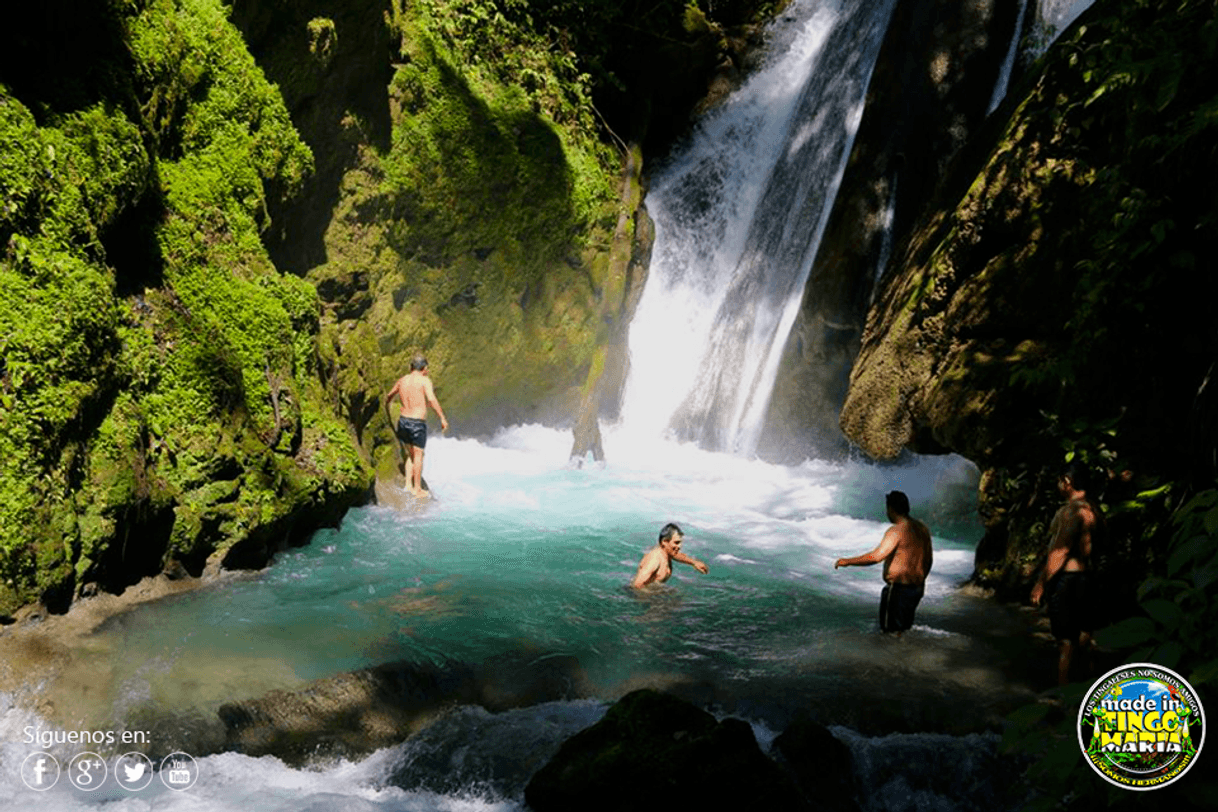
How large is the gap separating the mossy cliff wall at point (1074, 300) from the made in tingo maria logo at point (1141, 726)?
213 centimetres

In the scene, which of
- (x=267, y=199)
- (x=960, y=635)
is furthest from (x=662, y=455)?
(x=960, y=635)

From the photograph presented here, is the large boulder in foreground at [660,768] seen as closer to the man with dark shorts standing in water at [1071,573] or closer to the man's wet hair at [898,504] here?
the man with dark shorts standing in water at [1071,573]

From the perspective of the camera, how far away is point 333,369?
1019 cm

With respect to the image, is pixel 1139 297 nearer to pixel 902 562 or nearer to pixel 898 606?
pixel 902 562

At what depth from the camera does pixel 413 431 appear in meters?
10.8

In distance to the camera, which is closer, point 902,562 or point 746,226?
point 902,562

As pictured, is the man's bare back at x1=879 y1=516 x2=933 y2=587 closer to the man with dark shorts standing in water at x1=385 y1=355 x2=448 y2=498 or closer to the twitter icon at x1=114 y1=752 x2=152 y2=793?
the twitter icon at x1=114 y1=752 x2=152 y2=793

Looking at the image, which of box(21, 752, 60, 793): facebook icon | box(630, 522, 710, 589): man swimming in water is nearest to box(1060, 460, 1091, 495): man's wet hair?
box(630, 522, 710, 589): man swimming in water

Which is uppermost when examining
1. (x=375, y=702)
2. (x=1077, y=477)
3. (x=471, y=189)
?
(x=471, y=189)

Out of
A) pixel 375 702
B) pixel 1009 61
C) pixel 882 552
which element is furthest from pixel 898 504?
pixel 1009 61

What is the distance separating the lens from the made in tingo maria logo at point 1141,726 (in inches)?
92.3

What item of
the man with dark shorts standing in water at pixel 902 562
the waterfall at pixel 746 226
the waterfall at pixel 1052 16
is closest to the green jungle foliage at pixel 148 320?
the man with dark shorts standing in water at pixel 902 562

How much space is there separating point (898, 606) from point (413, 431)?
613cm

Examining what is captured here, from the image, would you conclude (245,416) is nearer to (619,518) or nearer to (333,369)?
(333,369)
